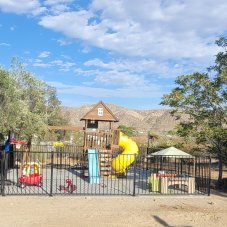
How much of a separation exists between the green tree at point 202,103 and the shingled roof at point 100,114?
739 centimetres

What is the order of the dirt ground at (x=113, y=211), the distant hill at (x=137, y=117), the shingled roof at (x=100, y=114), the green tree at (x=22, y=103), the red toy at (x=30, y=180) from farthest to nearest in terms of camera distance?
the distant hill at (x=137, y=117) < the shingled roof at (x=100, y=114) < the green tree at (x=22, y=103) < the red toy at (x=30, y=180) < the dirt ground at (x=113, y=211)

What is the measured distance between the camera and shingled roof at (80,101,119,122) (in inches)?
932

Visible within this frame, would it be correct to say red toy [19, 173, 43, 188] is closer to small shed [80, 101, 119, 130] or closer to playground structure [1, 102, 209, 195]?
playground structure [1, 102, 209, 195]

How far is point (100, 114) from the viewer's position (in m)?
23.8

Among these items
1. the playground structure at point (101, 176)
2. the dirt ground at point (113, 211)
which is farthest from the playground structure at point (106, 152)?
the dirt ground at point (113, 211)

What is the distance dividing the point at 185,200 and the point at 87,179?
19.6 feet

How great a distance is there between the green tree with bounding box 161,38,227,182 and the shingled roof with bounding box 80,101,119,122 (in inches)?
291

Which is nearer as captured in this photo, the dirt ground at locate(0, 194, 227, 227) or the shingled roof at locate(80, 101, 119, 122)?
the dirt ground at locate(0, 194, 227, 227)

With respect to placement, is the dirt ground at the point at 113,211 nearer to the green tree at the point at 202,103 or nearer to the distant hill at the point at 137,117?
the green tree at the point at 202,103

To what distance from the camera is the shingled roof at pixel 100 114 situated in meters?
23.7

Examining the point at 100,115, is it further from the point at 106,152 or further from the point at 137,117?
the point at 137,117

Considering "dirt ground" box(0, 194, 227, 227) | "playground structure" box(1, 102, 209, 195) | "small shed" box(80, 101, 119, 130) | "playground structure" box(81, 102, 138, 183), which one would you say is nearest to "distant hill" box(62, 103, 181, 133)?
"small shed" box(80, 101, 119, 130)

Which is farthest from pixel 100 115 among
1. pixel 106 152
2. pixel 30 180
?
pixel 30 180

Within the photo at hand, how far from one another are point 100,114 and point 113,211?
1237 centimetres
